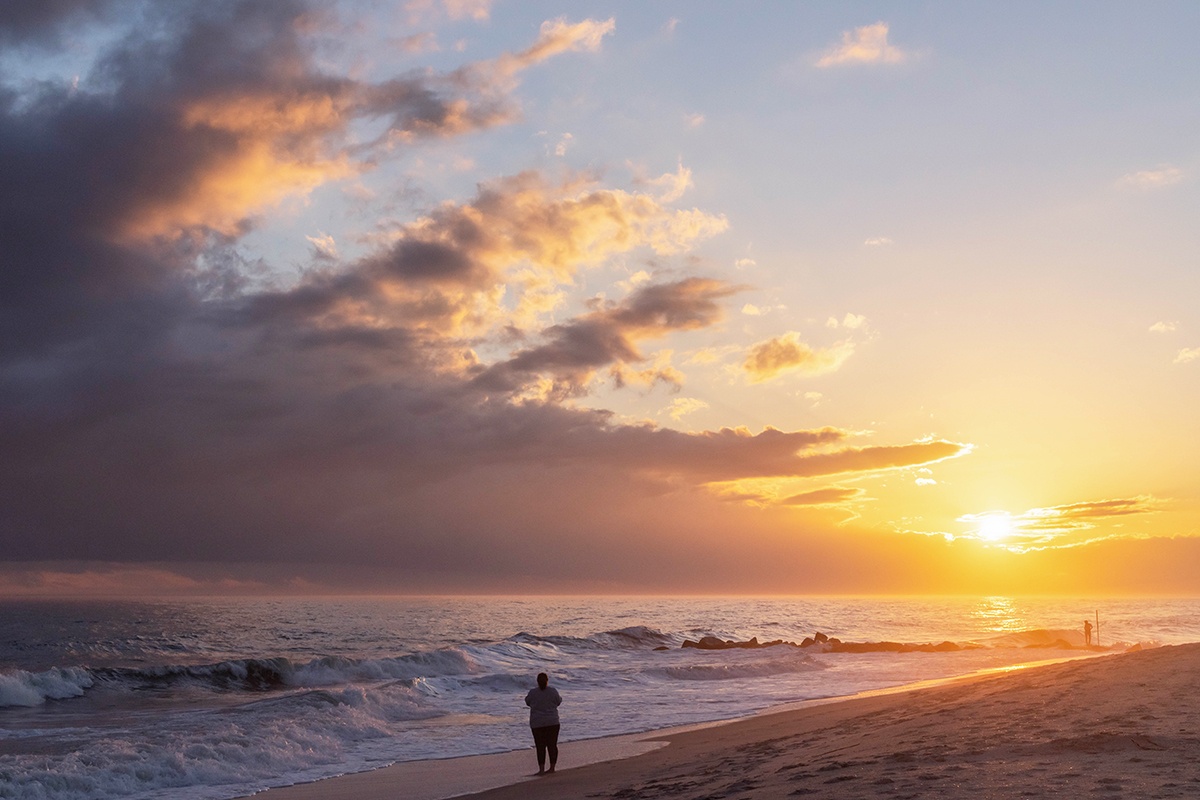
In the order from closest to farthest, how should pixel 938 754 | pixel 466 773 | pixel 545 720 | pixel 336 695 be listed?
pixel 938 754, pixel 545 720, pixel 466 773, pixel 336 695

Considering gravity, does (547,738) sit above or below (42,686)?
above

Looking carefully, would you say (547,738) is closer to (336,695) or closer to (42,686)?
(336,695)

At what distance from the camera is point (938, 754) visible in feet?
35.6

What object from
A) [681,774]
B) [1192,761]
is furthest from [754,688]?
[1192,761]

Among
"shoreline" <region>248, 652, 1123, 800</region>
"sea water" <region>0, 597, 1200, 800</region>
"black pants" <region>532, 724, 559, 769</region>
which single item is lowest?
"sea water" <region>0, 597, 1200, 800</region>

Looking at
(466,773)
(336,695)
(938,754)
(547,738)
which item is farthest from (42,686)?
(938,754)

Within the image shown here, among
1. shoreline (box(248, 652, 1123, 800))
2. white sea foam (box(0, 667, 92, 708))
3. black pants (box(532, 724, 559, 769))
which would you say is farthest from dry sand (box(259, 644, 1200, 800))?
white sea foam (box(0, 667, 92, 708))

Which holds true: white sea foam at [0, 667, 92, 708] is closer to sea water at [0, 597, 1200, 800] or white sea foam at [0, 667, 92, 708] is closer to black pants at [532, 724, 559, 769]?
sea water at [0, 597, 1200, 800]

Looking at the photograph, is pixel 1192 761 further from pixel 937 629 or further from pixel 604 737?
pixel 937 629

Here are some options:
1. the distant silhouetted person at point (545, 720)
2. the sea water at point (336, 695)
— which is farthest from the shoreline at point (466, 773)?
the sea water at point (336, 695)

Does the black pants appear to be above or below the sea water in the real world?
above

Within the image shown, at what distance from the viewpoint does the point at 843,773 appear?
10539 millimetres

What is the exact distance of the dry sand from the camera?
340 inches

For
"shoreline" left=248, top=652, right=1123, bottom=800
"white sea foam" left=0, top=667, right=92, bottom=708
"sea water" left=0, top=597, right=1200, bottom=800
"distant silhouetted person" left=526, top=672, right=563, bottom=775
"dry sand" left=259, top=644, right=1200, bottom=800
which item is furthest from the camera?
"white sea foam" left=0, top=667, right=92, bottom=708
